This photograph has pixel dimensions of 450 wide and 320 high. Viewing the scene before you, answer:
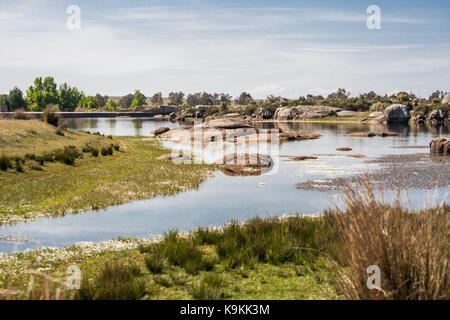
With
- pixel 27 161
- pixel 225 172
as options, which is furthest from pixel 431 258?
pixel 27 161

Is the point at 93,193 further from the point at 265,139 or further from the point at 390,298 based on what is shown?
the point at 265,139

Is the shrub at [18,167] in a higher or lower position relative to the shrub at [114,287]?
higher

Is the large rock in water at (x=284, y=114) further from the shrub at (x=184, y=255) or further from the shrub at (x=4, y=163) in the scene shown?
the shrub at (x=184, y=255)

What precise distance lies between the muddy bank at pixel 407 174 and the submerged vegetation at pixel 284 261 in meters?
6.23

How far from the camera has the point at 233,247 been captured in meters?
10.0

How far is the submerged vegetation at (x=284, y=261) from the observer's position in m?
5.91

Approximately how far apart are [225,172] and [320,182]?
23.9ft

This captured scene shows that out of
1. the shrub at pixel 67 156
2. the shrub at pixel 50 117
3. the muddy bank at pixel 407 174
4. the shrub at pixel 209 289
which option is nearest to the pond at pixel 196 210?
the muddy bank at pixel 407 174

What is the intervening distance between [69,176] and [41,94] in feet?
444

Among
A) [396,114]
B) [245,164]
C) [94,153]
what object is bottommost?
[245,164]

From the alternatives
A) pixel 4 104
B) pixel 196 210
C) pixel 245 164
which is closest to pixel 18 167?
pixel 196 210

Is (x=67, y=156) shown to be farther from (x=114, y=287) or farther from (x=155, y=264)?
(x=114, y=287)

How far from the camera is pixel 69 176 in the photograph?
23.7 m

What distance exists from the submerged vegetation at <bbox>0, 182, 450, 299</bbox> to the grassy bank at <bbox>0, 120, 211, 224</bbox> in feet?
21.9
